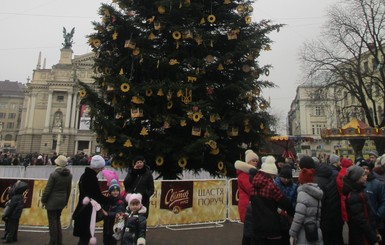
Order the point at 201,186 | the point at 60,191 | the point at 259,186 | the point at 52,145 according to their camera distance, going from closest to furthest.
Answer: the point at 259,186 < the point at 60,191 < the point at 201,186 < the point at 52,145

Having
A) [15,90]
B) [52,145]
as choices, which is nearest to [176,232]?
[52,145]

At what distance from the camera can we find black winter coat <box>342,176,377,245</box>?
15.9 ft

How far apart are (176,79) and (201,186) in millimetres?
3450

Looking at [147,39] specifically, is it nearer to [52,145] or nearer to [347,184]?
[347,184]

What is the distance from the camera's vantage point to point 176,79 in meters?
10.1

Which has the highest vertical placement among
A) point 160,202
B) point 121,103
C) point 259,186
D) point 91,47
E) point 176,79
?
point 91,47

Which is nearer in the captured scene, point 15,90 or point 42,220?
point 42,220

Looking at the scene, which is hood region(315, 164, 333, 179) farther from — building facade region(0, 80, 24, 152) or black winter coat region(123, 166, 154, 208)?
building facade region(0, 80, 24, 152)

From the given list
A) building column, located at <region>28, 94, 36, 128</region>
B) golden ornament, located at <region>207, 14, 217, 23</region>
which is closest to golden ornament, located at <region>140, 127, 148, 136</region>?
golden ornament, located at <region>207, 14, 217, 23</region>

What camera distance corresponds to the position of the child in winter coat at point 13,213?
7.32 m

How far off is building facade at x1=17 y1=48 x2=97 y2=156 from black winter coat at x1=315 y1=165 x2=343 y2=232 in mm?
78302

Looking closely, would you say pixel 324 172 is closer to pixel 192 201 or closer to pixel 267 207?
pixel 267 207

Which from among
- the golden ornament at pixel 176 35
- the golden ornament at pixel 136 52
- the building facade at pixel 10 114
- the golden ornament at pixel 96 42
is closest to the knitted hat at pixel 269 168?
the golden ornament at pixel 176 35

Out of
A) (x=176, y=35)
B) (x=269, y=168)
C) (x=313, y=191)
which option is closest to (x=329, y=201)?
(x=313, y=191)
